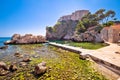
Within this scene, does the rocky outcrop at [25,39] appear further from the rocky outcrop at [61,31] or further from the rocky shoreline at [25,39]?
the rocky outcrop at [61,31]

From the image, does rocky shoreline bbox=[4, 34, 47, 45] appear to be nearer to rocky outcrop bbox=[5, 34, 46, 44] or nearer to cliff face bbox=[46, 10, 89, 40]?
rocky outcrop bbox=[5, 34, 46, 44]

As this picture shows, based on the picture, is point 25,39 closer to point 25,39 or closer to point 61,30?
point 25,39

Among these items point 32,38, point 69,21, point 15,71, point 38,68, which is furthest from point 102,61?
point 69,21

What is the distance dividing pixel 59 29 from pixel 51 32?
5.14 metres

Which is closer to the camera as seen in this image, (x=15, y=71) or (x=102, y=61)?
(x=15, y=71)

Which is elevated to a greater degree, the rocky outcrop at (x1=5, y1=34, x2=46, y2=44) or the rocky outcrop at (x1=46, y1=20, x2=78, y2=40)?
the rocky outcrop at (x1=46, y1=20, x2=78, y2=40)

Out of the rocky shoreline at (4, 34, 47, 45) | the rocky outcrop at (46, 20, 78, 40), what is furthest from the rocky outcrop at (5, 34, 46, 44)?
the rocky outcrop at (46, 20, 78, 40)

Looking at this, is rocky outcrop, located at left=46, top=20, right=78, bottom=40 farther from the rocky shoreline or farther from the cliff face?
the rocky shoreline

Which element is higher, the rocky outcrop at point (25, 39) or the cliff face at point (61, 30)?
the cliff face at point (61, 30)

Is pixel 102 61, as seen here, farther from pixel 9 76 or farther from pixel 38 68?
pixel 9 76

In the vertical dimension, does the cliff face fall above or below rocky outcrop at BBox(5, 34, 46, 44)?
above

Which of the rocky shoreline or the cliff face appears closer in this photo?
the rocky shoreline

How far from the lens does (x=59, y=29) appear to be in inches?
2559

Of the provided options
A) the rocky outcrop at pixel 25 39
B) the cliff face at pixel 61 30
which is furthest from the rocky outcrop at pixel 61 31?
the rocky outcrop at pixel 25 39
